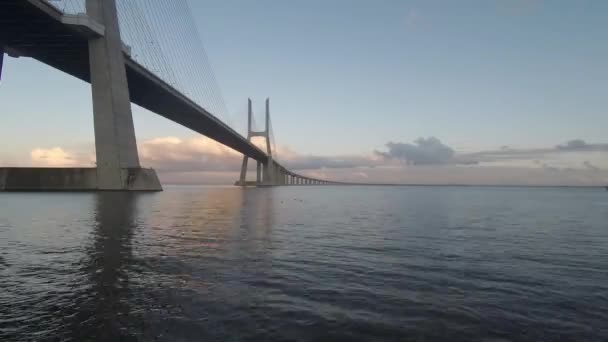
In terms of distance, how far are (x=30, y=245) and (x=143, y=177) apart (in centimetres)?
3634

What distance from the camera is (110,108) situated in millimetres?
42156

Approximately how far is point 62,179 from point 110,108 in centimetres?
1236

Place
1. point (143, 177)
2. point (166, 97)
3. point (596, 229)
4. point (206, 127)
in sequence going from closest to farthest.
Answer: point (596, 229), point (143, 177), point (166, 97), point (206, 127)

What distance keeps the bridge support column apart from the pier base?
0.17 meters

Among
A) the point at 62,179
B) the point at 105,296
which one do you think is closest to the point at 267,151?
the point at 62,179

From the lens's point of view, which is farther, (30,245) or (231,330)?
(30,245)

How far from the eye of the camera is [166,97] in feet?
176

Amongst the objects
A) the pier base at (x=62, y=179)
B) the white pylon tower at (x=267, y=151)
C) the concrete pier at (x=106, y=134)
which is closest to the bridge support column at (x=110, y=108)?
the concrete pier at (x=106, y=134)

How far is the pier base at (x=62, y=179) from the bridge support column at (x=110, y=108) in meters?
0.17

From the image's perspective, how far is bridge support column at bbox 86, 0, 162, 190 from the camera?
138 feet

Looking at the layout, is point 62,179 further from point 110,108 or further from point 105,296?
point 105,296

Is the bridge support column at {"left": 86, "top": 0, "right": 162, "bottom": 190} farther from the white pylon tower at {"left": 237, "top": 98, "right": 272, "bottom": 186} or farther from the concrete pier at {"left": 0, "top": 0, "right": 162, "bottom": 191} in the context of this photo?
the white pylon tower at {"left": 237, "top": 98, "right": 272, "bottom": 186}

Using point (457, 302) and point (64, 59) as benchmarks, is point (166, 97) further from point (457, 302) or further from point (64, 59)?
point (457, 302)

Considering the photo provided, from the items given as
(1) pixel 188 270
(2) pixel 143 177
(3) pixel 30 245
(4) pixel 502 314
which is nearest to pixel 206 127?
(2) pixel 143 177
